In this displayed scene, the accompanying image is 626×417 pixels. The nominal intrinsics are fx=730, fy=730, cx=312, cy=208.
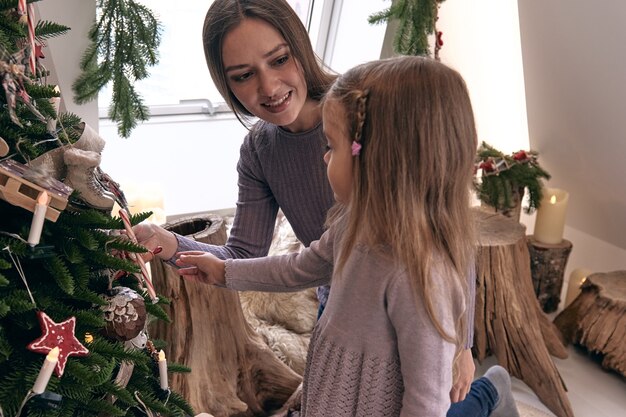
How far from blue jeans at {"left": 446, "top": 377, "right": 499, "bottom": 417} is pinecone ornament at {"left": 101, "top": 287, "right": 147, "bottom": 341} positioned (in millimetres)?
961

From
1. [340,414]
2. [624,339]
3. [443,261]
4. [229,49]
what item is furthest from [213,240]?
[624,339]

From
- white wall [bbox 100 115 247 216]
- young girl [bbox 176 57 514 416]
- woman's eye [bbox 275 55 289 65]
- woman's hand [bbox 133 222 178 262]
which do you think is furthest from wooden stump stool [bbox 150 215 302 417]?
white wall [bbox 100 115 247 216]

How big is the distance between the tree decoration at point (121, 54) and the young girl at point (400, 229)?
75 centimetres

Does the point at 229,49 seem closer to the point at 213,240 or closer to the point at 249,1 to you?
the point at 249,1

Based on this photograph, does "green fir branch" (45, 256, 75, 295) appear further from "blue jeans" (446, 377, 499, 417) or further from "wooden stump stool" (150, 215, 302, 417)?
"blue jeans" (446, 377, 499, 417)

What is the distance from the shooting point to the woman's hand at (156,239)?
143cm

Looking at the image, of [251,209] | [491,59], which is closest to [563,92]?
[491,59]

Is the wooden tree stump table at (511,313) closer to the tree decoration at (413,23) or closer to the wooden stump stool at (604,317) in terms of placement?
the wooden stump stool at (604,317)

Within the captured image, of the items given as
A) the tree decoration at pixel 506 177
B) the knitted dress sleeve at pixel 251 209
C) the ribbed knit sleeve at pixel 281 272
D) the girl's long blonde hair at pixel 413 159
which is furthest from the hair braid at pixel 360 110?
the tree decoration at pixel 506 177

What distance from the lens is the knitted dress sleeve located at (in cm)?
167

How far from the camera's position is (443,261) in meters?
1.14

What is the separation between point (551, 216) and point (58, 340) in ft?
7.22

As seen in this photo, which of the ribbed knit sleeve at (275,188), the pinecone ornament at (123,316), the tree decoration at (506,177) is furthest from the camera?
the tree decoration at (506,177)

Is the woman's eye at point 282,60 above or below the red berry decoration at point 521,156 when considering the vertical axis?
above
